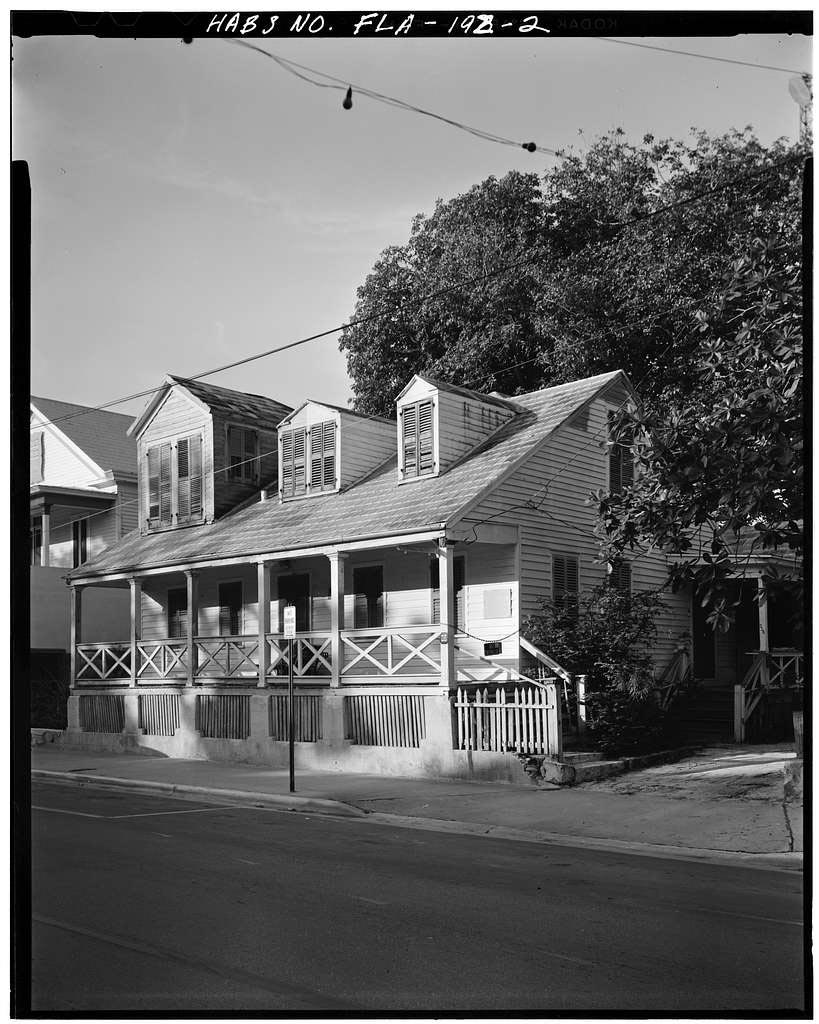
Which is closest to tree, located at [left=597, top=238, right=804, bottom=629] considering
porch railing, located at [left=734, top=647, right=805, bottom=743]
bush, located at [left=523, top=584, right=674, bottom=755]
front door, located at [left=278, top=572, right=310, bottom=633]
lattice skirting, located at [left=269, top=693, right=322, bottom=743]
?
bush, located at [left=523, top=584, right=674, bottom=755]

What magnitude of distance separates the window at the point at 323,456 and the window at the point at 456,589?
10.9 feet

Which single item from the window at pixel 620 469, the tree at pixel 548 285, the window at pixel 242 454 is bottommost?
the window at pixel 620 469

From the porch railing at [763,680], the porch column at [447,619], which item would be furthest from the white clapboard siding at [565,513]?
the porch railing at [763,680]

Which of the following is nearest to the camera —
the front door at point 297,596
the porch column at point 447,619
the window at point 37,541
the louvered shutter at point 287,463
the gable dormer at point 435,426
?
the porch column at point 447,619

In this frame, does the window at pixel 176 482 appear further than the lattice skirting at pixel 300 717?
Yes

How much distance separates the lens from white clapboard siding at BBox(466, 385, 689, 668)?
20312 mm

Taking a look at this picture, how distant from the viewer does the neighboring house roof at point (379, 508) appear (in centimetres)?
1956

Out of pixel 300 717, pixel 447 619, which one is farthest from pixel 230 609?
pixel 447 619

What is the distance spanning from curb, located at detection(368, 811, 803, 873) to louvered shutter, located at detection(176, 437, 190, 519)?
45.0 feet

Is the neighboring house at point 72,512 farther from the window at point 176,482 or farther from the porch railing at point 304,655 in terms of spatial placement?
the porch railing at point 304,655

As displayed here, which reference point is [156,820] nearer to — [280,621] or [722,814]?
[722,814]

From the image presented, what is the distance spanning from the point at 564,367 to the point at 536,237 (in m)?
3.33

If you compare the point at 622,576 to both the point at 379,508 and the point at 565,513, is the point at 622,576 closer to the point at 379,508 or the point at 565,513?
the point at 565,513

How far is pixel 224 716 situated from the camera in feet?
73.0
